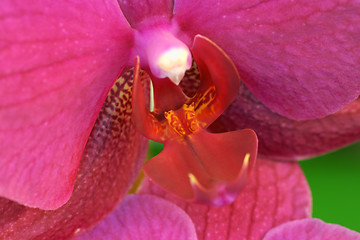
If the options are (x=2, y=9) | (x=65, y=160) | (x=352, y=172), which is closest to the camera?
(x=2, y=9)

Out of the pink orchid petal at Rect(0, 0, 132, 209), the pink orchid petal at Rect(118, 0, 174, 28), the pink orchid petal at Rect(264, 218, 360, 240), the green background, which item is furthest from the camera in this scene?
the green background

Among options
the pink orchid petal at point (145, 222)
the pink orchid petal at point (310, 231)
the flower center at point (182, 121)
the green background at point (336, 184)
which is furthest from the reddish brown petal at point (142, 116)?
the green background at point (336, 184)

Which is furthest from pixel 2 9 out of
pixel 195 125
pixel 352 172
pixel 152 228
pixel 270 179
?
pixel 352 172

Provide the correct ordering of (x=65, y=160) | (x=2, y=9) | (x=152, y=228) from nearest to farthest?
(x=2, y=9), (x=65, y=160), (x=152, y=228)

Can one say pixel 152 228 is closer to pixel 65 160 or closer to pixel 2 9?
pixel 65 160

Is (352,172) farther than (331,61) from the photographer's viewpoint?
Yes

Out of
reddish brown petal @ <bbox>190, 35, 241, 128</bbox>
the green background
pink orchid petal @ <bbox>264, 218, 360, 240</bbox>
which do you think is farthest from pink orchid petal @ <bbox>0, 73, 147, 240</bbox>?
the green background

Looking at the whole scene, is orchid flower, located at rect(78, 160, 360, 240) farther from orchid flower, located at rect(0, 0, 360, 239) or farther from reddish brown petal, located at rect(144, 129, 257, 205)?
reddish brown petal, located at rect(144, 129, 257, 205)
